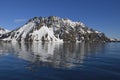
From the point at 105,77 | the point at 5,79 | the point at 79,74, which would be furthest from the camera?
the point at 79,74

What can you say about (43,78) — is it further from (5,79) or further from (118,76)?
(118,76)

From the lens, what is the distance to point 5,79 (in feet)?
148

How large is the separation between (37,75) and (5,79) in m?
6.94

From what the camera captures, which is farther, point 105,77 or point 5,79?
point 105,77

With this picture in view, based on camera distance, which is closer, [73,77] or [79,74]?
[73,77]

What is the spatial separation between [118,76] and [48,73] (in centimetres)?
1463

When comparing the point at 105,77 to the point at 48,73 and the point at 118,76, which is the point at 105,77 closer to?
the point at 118,76

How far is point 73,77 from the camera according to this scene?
4784 centimetres

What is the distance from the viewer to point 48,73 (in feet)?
169

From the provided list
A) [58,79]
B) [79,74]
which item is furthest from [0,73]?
[79,74]

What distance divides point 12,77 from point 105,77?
1838 cm

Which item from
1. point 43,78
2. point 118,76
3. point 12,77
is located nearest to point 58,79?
point 43,78

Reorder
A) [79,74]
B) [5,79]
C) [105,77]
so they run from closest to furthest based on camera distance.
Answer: [5,79] → [105,77] → [79,74]

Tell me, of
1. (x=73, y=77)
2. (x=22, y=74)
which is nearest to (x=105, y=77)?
(x=73, y=77)
